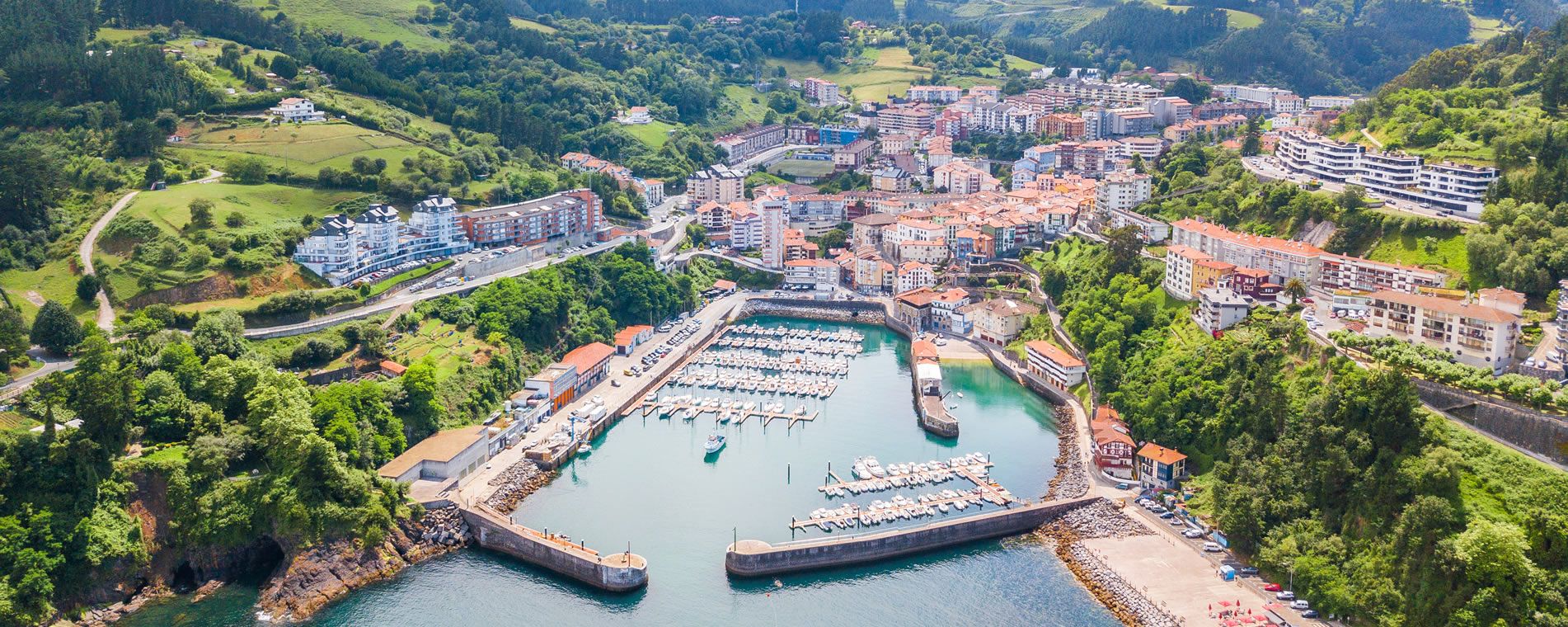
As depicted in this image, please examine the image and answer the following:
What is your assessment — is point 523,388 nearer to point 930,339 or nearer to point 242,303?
point 242,303

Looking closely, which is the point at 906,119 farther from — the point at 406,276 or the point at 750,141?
the point at 406,276

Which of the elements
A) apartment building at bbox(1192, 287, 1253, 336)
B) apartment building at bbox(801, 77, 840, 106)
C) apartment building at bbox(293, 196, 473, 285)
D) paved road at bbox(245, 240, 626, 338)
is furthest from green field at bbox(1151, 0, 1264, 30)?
apartment building at bbox(293, 196, 473, 285)

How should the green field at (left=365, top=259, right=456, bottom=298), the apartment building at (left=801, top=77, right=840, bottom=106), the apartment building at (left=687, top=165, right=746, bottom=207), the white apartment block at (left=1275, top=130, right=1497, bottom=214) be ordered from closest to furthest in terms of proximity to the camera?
the white apartment block at (left=1275, top=130, right=1497, bottom=214)
the green field at (left=365, top=259, right=456, bottom=298)
the apartment building at (left=687, top=165, right=746, bottom=207)
the apartment building at (left=801, top=77, right=840, bottom=106)

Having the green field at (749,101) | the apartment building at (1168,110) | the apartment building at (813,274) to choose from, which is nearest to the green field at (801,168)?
the green field at (749,101)

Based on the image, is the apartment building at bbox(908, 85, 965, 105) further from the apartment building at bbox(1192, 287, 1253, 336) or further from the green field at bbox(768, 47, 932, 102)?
the apartment building at bbox(1192, 287, 1253, 336)

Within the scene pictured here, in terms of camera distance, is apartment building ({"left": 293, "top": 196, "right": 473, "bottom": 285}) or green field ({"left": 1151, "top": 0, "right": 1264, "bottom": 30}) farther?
green field ({"left": 1151, "top": 0, "right": 1264, "bottom": 30})
